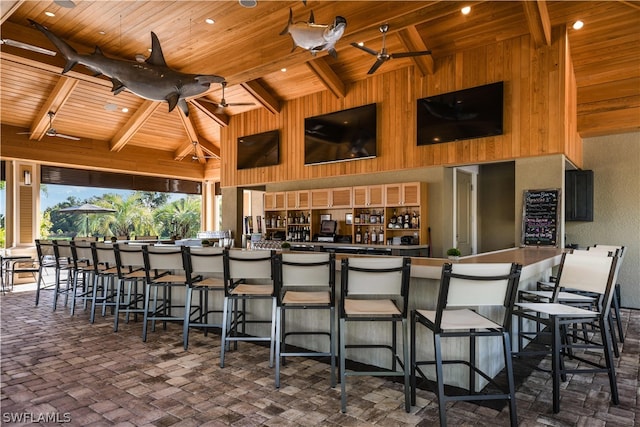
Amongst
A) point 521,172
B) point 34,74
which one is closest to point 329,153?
point 521,172

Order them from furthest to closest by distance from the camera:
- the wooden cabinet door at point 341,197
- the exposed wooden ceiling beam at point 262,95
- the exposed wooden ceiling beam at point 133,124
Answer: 1. the exposed wooden ceiling beam at point 133,124
2. the exposed wooden ceiling beam at point 262,95
3. the wooden cabinet door at point 341,197

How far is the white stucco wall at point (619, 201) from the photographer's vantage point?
645 cm

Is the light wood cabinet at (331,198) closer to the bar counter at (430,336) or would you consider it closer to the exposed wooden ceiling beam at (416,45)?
the exposed wooden ceiling beam at (416,45)

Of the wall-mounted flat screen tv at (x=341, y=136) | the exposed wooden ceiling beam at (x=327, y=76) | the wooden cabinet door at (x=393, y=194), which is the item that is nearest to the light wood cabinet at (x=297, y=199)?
the wall-mounted flat screen tv at (x=341, y=136)

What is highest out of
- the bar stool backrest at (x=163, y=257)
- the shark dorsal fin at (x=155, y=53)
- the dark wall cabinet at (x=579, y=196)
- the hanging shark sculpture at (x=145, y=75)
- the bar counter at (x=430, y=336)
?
the shark dorsal fin at (x=155, y=53)

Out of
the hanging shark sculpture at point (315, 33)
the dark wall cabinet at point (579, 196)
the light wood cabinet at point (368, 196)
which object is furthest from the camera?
the light wood cabinet at point (368, 196)

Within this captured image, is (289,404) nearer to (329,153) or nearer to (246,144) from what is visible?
(329,153)

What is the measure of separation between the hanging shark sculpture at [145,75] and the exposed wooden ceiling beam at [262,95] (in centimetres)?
368

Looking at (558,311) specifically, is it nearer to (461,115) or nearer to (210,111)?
(461,115)

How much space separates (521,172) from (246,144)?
6.29 meters

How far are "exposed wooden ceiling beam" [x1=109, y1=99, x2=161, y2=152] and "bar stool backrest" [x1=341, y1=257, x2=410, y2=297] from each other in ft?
25.8

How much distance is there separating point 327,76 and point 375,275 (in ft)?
18.1

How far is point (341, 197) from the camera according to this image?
7.71 metres

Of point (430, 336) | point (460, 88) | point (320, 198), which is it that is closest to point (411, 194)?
point (460, 88)
